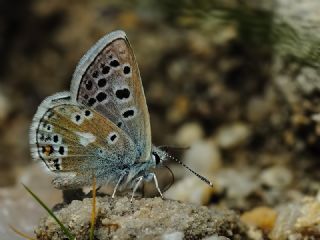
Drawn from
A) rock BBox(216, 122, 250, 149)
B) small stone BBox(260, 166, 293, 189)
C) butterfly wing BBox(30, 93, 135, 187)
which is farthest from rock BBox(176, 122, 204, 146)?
butterfly wing BBox(30, 93, 135, 187)

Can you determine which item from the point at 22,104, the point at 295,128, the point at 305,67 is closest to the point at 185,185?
the point at 295,128

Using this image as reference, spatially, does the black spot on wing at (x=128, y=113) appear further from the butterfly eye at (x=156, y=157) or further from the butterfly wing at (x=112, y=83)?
the butterfly eye at (x=156, y=157)

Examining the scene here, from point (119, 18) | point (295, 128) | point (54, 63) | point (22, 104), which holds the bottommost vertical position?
point (295, 128)

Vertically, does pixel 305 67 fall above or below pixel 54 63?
below

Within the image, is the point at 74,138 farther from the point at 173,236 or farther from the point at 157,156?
the point at 173,236

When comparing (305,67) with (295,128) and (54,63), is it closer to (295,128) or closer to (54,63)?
(295,128)

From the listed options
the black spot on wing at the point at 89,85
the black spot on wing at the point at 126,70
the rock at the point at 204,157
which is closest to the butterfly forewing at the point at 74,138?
the black spot on wing at the point at 89,85

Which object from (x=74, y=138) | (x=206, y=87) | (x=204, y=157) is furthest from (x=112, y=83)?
(x=206, y=87)
